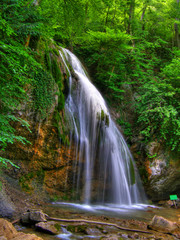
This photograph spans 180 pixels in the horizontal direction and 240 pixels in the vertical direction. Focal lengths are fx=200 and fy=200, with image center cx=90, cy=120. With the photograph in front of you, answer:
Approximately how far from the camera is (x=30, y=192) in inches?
229

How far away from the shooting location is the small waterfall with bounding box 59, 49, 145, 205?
733 cm

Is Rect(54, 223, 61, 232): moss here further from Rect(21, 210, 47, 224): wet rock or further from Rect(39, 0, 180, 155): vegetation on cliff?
Rect(39, 0, 180, 155): vegetation on cliff

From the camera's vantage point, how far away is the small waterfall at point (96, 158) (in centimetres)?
733

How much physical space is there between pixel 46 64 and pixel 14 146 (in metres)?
3.08

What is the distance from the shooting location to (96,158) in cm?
784

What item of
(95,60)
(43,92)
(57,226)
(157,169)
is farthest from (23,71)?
(95,60)

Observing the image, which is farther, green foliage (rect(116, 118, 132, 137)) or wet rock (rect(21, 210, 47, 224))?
green foliage (rect(116, 118, 132, 137))

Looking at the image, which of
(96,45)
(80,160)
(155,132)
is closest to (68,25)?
(96,45)

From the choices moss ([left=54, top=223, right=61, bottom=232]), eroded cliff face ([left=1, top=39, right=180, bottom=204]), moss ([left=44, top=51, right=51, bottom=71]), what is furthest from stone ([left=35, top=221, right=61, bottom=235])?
moss ([left=44, top=51, right=51, bottom=71])

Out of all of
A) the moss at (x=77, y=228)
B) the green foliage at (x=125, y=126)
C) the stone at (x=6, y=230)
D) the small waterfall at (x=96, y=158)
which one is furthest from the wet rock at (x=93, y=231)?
the green foliage at (x=125, y=126)

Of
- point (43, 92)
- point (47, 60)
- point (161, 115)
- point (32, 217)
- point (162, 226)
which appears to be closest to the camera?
point (32, 217)

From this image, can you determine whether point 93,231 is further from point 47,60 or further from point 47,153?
point 47,60

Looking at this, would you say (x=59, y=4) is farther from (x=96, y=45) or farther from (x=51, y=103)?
(x=96, y=45)

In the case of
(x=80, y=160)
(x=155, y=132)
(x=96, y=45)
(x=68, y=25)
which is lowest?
(x=80, y=160)
